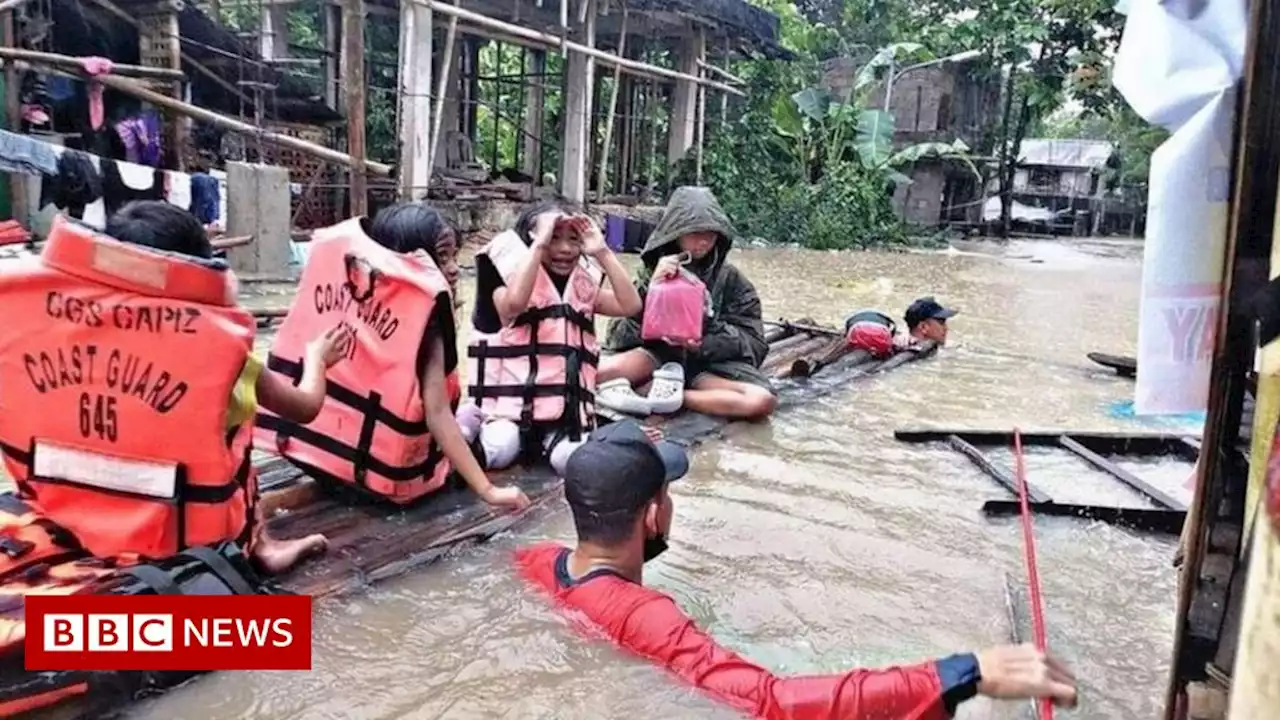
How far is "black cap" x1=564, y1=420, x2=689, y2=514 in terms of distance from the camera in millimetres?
2490

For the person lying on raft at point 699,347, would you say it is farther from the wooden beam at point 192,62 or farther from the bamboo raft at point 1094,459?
the wooden beam at point 192,62

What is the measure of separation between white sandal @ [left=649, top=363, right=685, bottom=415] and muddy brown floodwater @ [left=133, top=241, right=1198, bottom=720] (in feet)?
1.17

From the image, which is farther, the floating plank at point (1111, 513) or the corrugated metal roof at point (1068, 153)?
the corrugated metal roof at point (1068, 153)

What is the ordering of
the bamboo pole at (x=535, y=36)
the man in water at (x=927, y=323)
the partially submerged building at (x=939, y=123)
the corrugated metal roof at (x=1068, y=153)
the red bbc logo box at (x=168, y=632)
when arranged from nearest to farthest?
the red bbc logo box at (x=168, y=632) → the man in water at (x=927, y=323) → the bamboo pole at (x=535, y=36) → the partially submerged building at (x=939, y=123) → the corrugated metal roof at (x=1068, y=153)

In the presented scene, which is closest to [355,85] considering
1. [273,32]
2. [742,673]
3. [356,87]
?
[356,87]

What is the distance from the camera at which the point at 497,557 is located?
11.5 ft

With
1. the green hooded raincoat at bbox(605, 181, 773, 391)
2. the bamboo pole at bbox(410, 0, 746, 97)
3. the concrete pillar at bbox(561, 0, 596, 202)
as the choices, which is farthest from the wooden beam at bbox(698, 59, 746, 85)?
the green hooded raincoat at bbox(605, 181, 773, 391)

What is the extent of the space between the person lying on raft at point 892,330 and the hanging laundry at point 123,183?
6014mm

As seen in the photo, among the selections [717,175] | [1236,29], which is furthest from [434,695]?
[717,175]

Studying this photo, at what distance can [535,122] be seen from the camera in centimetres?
1723

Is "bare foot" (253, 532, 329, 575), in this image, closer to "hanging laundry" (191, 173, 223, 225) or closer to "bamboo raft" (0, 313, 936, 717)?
"bamboo raft" (0, 313, 936, 717)

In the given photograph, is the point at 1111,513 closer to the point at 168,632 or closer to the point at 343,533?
the point at 343,533

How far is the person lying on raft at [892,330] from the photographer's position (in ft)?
25.5

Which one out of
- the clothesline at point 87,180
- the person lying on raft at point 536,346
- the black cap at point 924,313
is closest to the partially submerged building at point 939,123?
the black cap at point 924,313
